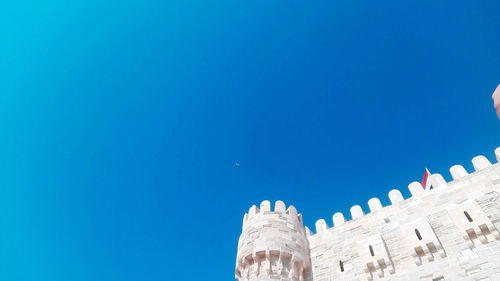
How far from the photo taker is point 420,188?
37.3 feet

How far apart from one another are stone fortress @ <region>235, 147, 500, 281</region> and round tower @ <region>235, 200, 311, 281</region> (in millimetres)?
33

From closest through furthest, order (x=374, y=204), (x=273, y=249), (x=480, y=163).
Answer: (x=273, y=249)
(x=480, y=163)
(x=374, y=204)

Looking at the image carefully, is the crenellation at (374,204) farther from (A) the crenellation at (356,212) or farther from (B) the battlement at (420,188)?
(A) the crenellation at (356,212)

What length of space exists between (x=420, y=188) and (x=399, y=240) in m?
2.58

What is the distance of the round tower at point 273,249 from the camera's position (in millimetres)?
10117

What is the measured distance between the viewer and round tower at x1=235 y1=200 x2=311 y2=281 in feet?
33.2

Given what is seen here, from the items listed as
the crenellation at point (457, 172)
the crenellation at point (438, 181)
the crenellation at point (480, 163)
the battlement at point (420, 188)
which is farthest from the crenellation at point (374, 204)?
the crenellation at point (480, 163)

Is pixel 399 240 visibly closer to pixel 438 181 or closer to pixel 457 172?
pixel 438 181

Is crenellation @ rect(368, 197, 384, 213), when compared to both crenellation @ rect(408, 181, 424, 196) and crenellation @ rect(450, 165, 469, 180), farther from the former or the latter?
Answer: crenellation @ rect(450, 165, 469, 180)

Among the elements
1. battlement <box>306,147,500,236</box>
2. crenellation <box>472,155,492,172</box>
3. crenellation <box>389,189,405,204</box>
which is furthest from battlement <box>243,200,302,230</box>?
crenellation <box>472,155,492,172</box>

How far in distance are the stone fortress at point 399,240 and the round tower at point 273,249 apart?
0.03m

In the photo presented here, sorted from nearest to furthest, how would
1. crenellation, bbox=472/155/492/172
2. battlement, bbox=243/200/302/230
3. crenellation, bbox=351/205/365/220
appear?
1. crenellation, bbox=472/155/492/172
2. crenellation, bbox=351/205/365/220
3. battlement, bbox=243/200/302/230

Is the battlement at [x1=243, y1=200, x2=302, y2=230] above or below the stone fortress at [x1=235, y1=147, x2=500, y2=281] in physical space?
above

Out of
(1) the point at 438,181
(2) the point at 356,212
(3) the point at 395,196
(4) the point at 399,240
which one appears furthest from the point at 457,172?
(2) the point at 356,212
